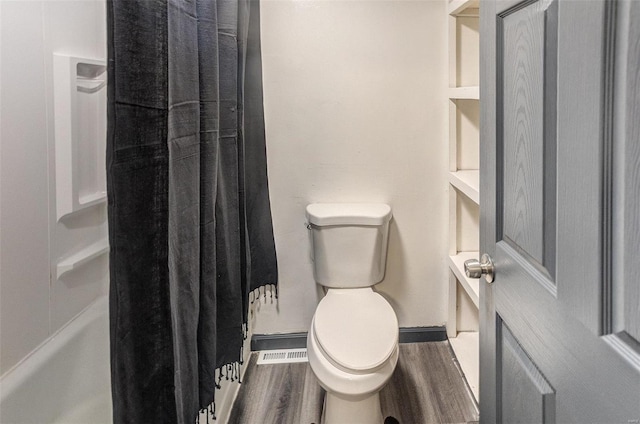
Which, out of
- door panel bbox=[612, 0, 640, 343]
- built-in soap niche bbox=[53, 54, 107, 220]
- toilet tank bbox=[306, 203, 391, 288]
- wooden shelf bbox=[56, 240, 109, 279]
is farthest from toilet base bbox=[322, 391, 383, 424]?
door panel bbox=[612, 0, 640, 343]

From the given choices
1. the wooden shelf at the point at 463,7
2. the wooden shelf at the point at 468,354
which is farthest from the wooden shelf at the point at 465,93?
the wooden shelf at the point at 468,354

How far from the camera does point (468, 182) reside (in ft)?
6.70

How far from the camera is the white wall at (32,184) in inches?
46.7

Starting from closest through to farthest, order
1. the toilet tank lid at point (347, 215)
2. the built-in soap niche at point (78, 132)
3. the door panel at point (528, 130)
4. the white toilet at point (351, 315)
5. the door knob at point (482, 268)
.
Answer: the door panel at point (528, 130)
the door knob at point (482, 268)
the built-in soap niche at point (78, 132)
the white toilet at point (351, 315)
the toilet tank lid at point (347, 215)

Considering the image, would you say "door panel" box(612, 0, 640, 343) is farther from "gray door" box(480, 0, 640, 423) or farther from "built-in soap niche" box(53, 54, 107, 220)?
"built-in soap niche" box(53, 54, 107, 220)

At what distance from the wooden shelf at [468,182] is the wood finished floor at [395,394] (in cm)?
81

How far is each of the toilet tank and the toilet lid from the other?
9 centimetres

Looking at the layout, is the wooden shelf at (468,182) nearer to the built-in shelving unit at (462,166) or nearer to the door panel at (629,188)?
the built-in shelving unit at (462,166)

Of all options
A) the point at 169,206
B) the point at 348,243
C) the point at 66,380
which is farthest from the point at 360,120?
the point at 66,380

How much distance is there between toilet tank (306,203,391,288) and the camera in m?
2.17

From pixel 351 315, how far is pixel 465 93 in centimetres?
101

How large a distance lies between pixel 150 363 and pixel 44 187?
711mm

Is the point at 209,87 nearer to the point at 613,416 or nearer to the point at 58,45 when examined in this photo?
the point at 58,45

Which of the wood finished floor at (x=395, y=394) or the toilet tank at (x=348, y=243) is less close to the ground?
the toilet tank at (x=348, y=243)
